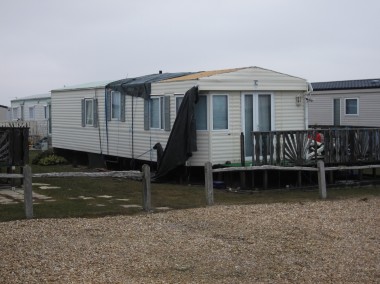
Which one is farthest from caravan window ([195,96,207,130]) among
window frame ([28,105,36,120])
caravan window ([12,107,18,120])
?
caravan window ([12,107,18,120])

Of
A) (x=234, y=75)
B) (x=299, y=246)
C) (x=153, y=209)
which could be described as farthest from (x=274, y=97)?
(x=299, y=246)

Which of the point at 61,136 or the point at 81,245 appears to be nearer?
the point at 81,245

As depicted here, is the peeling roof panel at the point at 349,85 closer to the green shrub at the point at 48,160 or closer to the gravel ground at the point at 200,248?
the green shrub at the point at 48,160

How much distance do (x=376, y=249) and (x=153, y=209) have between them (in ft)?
14.1

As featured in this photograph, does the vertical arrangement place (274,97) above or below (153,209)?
above

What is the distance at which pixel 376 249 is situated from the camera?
8.30 meters

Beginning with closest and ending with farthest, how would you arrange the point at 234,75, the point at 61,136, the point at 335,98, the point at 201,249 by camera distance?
the point at 201,249 → the point at 234,75 → the point at 61,136 → the point at 335,98

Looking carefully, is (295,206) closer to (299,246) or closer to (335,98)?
(299,246)

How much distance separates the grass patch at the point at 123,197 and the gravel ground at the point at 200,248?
2.94 ft

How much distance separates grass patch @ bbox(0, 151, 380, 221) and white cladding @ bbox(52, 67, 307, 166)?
1232mm

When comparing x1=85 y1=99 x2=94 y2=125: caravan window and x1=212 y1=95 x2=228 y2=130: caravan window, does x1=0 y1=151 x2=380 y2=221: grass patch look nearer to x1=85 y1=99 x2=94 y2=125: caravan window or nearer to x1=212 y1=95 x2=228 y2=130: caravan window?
x1=212 y1=95 x2=228 y2=130: caravan window

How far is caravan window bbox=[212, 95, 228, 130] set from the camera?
1579 centimetres

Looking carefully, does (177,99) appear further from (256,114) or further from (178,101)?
(256,114)

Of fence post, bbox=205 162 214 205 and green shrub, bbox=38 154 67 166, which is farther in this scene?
green shrub, bbox=38 154 67 166
